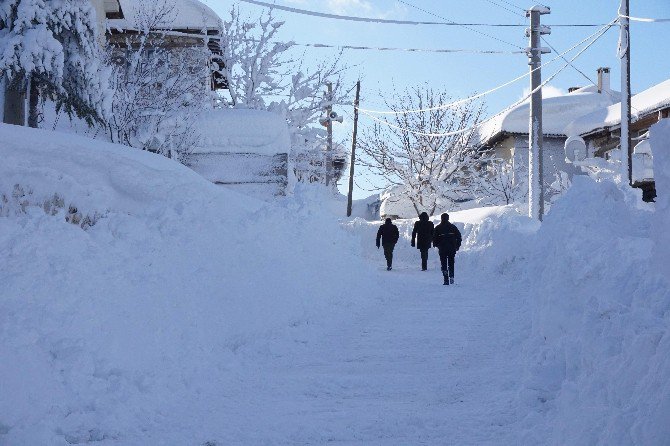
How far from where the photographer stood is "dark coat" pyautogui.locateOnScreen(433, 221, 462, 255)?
15383mm

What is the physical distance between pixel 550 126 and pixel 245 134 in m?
25.6

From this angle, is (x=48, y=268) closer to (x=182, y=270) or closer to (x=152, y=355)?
(x=152, y=355)

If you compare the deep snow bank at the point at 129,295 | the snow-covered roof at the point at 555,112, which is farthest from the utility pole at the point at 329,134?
the deep snow bank at the point at 129,295

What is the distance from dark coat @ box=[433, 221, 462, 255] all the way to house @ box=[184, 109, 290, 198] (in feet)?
12.4

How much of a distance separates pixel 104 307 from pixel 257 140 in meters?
10.9

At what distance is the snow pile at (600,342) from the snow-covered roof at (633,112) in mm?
21058

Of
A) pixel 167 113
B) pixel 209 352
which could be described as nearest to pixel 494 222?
pixel 167 113

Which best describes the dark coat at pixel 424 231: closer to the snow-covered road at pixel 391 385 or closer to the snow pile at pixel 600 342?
the snow-covered road at pixel 391 385

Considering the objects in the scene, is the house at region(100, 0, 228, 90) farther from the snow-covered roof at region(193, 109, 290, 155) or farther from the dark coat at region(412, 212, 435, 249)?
the dark coat at region(412, 212, 435, 249)

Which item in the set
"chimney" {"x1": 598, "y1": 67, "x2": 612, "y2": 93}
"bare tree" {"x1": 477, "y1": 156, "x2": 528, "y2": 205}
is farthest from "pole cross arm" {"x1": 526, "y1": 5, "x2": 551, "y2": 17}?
"chimney" {"x1": 598, "y1": 67, "x2": 612, "y2": 93}

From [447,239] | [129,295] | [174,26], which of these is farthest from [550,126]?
[129,295]

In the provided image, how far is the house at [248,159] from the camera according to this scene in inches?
642

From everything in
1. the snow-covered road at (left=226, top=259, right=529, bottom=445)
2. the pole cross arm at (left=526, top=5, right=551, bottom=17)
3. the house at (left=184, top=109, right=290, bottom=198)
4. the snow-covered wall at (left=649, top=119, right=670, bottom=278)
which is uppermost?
the pole cross arm at (left=526, top=5, right=551, bottom=17)

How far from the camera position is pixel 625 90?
61.7ft
